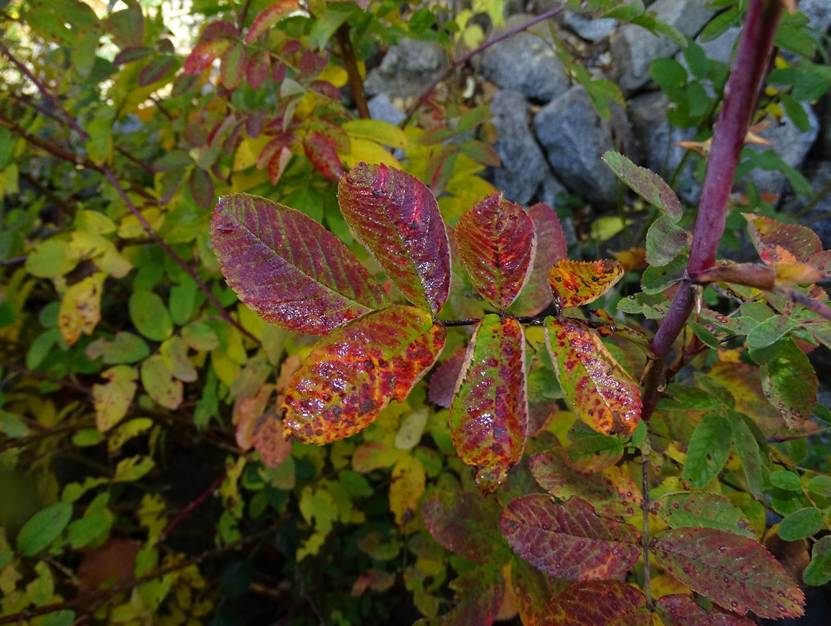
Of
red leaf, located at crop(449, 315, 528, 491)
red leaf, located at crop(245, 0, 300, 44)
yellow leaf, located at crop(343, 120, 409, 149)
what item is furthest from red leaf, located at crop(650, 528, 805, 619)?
red leaf, located at crop(245, 0, 300, 44)

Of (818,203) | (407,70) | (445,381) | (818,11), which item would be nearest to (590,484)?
(445,381)

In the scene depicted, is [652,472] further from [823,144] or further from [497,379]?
[823,144]

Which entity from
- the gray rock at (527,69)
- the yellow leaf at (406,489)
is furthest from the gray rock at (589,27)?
the yellow leaf at (406,489)

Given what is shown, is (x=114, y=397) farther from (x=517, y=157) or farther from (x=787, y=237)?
(x=517, y=157)

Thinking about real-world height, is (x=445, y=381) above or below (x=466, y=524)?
above

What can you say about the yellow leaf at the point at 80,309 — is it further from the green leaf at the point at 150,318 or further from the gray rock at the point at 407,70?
the gray rock at the point at 407,70
